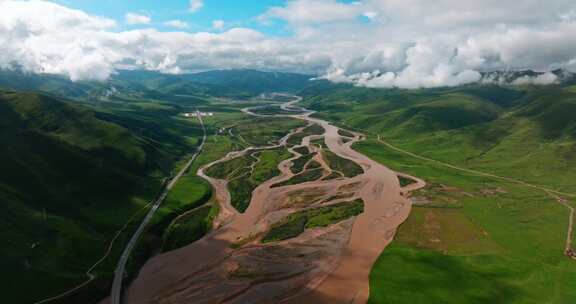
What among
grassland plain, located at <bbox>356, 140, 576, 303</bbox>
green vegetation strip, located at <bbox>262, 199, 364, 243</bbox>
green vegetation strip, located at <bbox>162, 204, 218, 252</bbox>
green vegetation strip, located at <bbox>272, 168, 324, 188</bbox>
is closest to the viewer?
grassland plain, located at <bbox>356, 140, 576, 303</bbox>

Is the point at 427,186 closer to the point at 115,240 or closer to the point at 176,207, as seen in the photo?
the point at 176,207

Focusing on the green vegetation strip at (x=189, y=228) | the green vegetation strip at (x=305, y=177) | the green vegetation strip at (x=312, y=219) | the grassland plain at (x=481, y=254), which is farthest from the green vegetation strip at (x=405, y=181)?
the green vegetation strip at (x=189, y=228)

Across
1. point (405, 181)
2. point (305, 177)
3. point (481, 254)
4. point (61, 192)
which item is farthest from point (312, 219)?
point (61, 192)

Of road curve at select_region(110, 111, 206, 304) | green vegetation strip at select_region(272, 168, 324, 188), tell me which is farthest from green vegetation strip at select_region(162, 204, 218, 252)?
green vegetation strip at select_region(272, 168, 324, 188)

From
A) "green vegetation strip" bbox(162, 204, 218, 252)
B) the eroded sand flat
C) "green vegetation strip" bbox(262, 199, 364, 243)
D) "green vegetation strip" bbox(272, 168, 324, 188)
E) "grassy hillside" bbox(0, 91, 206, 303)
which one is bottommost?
the eroded sand flat

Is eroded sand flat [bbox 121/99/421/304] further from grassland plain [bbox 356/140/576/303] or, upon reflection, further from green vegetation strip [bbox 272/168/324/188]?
green vegetation strip [bbox 272/168/324/188]

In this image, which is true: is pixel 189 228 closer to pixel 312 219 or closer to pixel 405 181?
pixel 312 219

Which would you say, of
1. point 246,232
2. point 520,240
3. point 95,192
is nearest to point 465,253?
point 520,240
